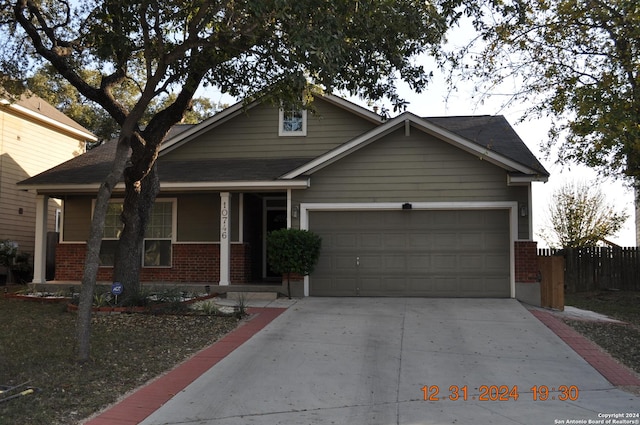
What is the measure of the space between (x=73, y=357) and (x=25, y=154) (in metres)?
15.4

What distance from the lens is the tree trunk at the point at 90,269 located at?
806 centimetres

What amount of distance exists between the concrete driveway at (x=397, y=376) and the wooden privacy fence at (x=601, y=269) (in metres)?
7.74

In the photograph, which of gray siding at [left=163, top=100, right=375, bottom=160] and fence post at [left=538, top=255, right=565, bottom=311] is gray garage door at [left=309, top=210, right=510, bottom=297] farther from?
gray siding at [left=163, top=100, right=375, bottom=160]

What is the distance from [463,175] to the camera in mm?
14281

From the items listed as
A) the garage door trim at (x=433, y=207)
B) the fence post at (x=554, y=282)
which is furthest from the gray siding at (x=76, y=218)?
the fence post at (x=554, y=282)

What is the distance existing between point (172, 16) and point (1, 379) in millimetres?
6765

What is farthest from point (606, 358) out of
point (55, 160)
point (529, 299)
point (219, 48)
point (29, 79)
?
point (55, 160)

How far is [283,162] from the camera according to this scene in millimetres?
16484

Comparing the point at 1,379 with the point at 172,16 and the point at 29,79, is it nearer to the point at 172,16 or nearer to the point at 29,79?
the point at 172,16

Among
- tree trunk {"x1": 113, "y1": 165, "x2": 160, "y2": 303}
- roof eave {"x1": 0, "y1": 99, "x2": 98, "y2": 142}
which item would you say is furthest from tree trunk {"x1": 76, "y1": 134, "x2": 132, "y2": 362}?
roof eave {"x1": 0, "y1": 99, "x2": 98, "y2": 142}

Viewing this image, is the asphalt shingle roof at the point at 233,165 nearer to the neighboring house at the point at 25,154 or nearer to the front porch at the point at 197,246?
the front porch at the point at 197,246

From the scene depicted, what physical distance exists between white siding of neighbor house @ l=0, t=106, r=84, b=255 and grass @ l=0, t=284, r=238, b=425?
28.5 feet

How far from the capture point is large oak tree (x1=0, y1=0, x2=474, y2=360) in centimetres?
880

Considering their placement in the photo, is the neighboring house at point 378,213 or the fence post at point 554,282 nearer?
the fence post at point 554,282
